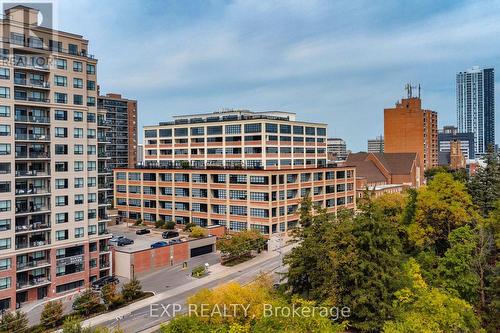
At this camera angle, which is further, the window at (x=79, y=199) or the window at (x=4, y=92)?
the window at (x=79, y=199)

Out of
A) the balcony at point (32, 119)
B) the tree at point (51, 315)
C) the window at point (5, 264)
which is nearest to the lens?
the tree at point (51, 315)

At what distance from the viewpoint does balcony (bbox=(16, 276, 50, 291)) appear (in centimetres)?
4578

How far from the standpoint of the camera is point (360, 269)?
3422cm

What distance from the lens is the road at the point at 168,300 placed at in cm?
4019

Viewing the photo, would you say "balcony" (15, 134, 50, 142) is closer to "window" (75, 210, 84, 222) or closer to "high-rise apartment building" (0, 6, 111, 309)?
"high-rise apartment building" (0, 6, 111, 309)

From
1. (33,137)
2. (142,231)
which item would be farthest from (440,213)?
(142,231)

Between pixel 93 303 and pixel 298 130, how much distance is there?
58868 mm

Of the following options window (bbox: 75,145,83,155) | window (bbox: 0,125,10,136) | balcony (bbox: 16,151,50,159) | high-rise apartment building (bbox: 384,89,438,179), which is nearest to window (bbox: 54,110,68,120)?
window (bbox: 75,145,83,155)

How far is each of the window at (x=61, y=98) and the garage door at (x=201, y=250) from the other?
29.9m

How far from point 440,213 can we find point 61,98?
48.3 metres

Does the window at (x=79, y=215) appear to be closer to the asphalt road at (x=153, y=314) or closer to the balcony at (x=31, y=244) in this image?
the balcony at (x=31, y=244)

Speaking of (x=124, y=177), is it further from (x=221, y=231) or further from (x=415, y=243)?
(x=415, y=243)

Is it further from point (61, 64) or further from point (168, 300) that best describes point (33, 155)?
point (168, 300)

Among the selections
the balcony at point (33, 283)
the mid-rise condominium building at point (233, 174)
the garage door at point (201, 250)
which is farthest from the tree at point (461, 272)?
the balcony at point (33, 283)
